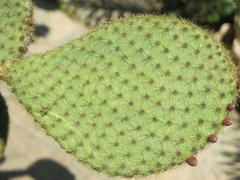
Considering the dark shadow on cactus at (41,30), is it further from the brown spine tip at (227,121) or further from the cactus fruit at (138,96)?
the brown spine tip at (227,121)

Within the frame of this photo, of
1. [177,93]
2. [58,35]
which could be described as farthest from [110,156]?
[58,35]

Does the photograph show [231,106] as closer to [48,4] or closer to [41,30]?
[41,30]

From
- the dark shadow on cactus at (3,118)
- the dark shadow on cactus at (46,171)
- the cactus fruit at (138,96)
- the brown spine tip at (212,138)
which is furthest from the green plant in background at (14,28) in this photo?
the dark shadow on cactus at (46,171)

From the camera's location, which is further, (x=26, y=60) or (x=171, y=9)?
(x=171, y=9)

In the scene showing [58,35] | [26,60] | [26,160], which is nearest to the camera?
[26,60]

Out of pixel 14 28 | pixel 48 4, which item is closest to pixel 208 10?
pixel 48 4

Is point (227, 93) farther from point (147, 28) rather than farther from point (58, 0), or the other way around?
point (58, 0)
